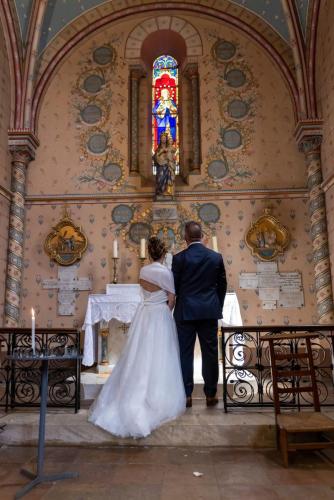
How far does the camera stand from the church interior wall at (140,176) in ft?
31.6

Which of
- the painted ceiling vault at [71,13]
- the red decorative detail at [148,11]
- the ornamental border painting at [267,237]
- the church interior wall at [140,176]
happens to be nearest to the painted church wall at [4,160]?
the church interior wall at [140,176]

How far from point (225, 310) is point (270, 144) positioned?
14.7 feet

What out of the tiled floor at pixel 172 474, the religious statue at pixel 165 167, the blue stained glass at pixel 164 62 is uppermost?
the blue stained glass at pixel 164 62

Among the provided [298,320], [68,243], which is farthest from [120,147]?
[298,320]

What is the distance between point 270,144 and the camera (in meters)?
10.1

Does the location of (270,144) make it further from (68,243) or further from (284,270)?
(68,243)

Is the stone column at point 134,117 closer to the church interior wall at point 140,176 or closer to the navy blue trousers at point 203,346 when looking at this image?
the church interior wall at point 140,176

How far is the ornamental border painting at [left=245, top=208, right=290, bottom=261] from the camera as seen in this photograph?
9.53 meters

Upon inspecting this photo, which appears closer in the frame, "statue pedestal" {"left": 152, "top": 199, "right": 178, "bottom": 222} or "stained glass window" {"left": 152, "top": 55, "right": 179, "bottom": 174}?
"statue pedestal" {"left": 152, "top": 199, "right": 178, "bottom": 222}

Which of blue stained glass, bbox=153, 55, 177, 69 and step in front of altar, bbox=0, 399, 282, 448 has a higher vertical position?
blue stained glass, bbox=153, 55, 177, 69

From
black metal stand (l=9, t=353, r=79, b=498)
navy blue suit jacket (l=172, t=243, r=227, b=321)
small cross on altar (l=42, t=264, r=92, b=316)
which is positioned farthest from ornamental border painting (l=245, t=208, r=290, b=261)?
black metal stand (l=9, t=353, r=79, b=498)

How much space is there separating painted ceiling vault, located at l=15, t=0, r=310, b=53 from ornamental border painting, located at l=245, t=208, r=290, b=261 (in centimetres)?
422

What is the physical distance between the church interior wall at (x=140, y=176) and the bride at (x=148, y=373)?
5.13 meters

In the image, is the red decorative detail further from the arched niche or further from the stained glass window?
the stained glass window
